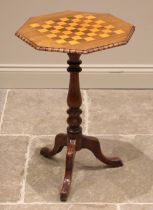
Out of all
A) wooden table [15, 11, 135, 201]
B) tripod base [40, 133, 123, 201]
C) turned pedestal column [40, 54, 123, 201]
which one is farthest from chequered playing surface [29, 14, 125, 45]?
tripod base [40, 133, 123, 201]

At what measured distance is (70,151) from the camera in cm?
222

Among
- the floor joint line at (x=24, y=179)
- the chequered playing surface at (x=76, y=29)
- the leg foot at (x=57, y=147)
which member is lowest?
the floor joint line at (x=24, y=179)

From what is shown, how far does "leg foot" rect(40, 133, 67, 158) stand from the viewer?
2.32 m

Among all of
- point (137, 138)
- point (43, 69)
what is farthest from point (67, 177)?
point (43, 69)

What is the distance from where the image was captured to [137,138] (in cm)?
262

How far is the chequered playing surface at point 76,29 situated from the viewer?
6.24ft

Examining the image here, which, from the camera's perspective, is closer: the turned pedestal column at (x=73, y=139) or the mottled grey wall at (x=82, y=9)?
the turned pedestal column at (x=73, y=139)

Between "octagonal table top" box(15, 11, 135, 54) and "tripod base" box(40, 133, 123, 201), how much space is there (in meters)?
0.55

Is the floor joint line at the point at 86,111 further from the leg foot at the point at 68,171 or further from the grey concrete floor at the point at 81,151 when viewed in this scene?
the leg foot at the point at 68,171

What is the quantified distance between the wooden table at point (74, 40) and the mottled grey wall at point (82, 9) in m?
0.72

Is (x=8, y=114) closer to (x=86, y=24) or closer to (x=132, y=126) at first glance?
(x=132, y=126)

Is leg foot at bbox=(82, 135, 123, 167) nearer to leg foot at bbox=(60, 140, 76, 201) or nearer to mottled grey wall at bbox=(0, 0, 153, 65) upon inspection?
leg foot at bbox=(60, 140, 76, 201)

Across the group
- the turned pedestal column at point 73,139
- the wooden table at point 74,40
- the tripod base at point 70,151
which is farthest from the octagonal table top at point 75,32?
the tripod base at point 70,151

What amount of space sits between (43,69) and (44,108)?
0.32 m
